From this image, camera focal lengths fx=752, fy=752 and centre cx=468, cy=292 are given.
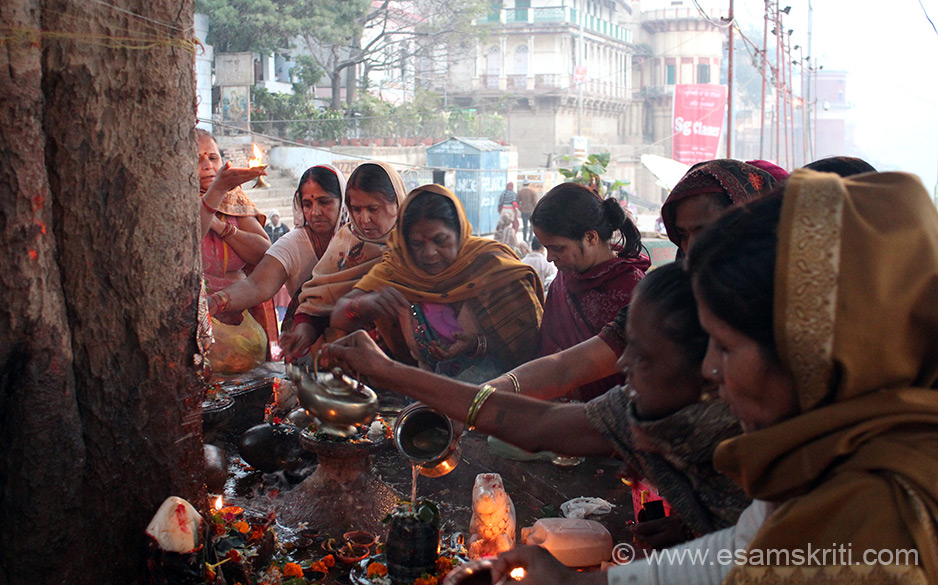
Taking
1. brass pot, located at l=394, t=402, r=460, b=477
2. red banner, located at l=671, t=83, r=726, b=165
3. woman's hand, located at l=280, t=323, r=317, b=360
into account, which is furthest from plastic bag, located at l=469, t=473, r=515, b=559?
red banner, located at l=671, t=83, r=726, b=165

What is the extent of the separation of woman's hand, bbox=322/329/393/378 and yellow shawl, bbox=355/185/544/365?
1.60 metres

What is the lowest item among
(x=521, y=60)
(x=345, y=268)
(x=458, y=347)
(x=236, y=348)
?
(x=236, y=348)

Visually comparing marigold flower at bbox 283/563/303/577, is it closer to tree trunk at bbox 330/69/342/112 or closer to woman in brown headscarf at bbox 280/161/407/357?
woman in brown headscarf at bbox 280/161/407/357

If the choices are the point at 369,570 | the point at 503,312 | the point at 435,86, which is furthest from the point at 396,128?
the point at 369,570

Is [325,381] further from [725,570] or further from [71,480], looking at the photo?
[725,570]

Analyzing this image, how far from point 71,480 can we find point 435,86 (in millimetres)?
32829

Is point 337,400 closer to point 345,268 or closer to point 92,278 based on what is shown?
point 92,278

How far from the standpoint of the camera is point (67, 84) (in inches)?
89.7

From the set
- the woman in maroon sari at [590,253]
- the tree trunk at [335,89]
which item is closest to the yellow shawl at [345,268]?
the woman in maroon sari at [590,253]

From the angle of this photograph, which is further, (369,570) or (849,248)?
(369,570)

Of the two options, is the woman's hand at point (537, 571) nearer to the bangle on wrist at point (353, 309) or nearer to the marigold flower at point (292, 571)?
the marigold flower at point (292, 571)

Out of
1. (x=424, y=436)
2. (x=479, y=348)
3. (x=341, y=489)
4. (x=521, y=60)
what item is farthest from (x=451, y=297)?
(x=521, y=60)

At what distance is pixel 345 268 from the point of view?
15.0ft

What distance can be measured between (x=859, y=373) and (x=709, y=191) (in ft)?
5.69
